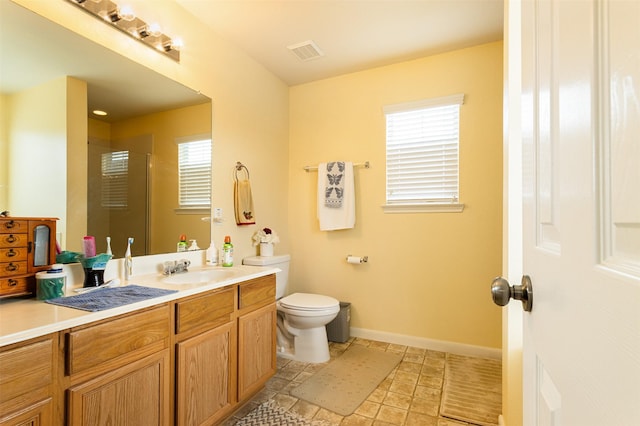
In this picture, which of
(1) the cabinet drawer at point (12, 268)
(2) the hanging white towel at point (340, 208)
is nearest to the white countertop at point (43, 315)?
(1) the cabinet drawer at point (12, 268)

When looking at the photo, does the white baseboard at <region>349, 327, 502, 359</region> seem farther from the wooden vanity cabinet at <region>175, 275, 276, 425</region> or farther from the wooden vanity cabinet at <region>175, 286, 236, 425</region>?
the wooden vanity cabinet at <region>175, 286, 236, 425</region>

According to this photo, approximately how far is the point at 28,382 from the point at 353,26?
256 cm

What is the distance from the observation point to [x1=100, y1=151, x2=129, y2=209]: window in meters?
1.58

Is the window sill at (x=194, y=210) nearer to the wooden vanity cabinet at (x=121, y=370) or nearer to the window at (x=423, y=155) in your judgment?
the wooden vanity cabinet at (x=121, y=370)

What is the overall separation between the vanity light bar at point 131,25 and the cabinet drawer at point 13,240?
1124 mm

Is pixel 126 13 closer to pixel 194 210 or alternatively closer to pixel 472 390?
pixel 194 210

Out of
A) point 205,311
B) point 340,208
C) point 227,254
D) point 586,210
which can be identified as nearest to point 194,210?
point 227,254

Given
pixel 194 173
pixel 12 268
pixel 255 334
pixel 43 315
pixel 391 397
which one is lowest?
pixel 391 397

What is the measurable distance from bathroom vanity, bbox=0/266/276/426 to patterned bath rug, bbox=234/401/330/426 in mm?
104

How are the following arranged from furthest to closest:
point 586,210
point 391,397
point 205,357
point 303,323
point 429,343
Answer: point 429,343
point 303,323
point 391,397
point 205,357
point 586,210

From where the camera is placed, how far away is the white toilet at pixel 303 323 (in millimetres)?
2320

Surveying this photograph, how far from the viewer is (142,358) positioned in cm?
120

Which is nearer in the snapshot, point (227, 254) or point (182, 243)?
point (182, 243)

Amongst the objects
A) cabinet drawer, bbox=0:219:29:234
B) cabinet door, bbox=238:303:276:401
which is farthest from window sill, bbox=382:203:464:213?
cabinet drawer, bbox=0:219:29:234
